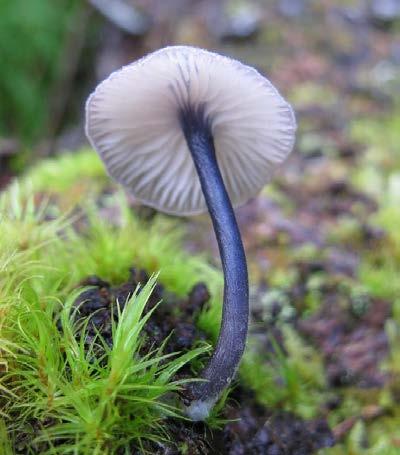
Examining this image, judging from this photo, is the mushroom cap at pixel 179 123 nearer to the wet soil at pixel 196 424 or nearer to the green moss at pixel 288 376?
the wet soil at pixel 196 424

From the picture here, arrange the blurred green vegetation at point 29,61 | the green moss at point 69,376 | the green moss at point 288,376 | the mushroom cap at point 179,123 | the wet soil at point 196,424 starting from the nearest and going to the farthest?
the green moss at point 69,376, the wet soil at point 196,424, the mushroom cap at point 179,123, the green moss at point 288,376, the blurred green vegetation at point 29,61

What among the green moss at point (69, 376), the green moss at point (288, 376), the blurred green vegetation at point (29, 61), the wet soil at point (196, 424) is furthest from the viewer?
the blurred green vegetation at point (29, 61)

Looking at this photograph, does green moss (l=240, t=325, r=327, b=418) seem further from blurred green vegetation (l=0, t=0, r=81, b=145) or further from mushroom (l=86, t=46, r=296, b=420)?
blurred green vegetation (l=0, t=0, r=81, b=145)

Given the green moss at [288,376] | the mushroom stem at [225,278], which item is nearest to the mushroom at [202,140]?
the mushroom stem at [225,278]

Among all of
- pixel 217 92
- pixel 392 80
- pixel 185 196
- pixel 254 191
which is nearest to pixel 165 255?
pixel 185 196

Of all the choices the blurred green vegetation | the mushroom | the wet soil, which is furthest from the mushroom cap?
the blurred green vegetation

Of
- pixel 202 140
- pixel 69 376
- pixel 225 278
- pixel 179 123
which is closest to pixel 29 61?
pixel 179 123

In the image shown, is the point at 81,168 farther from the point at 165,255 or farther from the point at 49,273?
the point at 49,273
